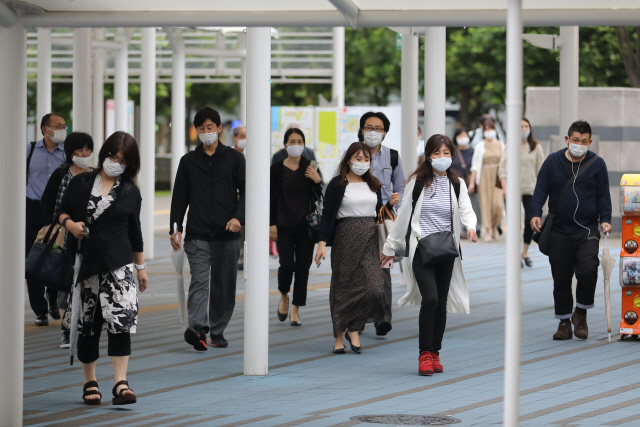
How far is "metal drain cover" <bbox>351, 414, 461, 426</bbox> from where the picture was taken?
6.70 metres

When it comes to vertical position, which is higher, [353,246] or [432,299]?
[353,246]

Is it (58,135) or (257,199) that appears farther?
(58,135)

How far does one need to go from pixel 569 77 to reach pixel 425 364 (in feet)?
17.6

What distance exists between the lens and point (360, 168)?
9383mm

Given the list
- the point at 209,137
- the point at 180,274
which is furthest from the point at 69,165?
the point at 180,274

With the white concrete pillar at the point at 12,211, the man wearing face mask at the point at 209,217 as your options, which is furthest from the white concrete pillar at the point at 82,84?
the white concrete pillar at the point at 12,211

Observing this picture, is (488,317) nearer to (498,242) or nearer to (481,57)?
(498,242)

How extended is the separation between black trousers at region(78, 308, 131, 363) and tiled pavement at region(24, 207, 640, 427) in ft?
1.09

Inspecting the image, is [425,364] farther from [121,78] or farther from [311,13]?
[121,78]

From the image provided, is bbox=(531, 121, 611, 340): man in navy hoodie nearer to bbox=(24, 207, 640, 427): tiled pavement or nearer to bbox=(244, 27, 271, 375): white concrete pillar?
bbox=(24, 207, 640, 427): tiled pavement

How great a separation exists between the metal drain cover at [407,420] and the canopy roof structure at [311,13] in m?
2.34

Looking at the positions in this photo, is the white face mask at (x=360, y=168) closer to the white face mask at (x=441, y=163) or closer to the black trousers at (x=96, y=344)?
→ the white face mask at (x=441, y=163)

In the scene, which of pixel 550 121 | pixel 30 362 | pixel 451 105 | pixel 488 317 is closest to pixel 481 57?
pixel 451 105

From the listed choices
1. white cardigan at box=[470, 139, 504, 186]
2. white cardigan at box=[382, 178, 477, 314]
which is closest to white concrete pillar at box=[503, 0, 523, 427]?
white cardigan at box=[382, 178, 477, 314]
